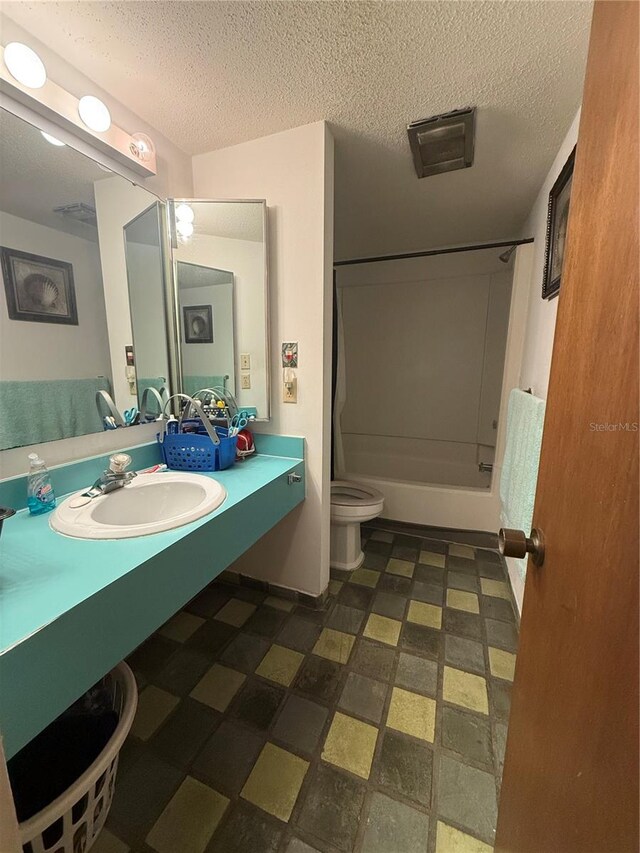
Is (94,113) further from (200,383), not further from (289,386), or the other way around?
(289,386)

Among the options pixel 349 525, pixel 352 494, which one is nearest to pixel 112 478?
pixel 349 525

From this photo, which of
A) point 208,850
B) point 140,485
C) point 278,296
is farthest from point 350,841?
point 278,296

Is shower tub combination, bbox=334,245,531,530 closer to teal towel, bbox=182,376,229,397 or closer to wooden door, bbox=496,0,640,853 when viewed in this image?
teal towel, bbox=182,376,229,397

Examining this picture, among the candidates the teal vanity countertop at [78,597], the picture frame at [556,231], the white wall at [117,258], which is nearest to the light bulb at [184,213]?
the white wall at [117,258]

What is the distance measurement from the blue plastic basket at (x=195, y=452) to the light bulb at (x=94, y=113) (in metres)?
1.08

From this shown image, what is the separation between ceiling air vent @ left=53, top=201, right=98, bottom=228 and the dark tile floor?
1709 millimetres

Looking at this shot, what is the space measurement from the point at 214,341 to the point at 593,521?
4.96 ft

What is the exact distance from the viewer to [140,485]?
Result: 1169mm

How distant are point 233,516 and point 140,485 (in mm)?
396

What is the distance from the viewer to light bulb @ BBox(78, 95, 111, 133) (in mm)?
1026

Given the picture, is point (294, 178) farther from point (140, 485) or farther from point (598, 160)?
point (140, 485)

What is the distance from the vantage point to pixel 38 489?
966 mm

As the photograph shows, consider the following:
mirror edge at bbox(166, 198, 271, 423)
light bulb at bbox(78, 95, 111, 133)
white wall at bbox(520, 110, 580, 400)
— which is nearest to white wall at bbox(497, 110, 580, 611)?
white wall at bbox(520, 110, 580, 400)

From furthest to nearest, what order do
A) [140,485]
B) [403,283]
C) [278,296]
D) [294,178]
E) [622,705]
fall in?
[403,283] → [278,296] → [294,178] → [140,485] → [622,705]
